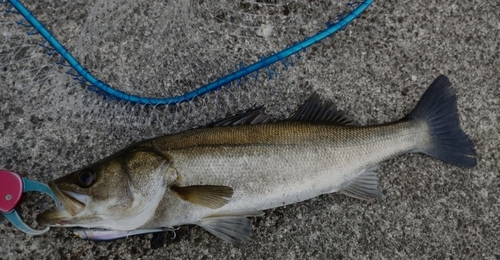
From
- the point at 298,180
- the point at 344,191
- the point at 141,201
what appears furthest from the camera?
the point at 344,191

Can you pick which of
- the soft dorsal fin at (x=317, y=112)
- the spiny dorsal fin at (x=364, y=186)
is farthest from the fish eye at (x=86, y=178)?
the spiny dorsal fin at (x=364, y=186)

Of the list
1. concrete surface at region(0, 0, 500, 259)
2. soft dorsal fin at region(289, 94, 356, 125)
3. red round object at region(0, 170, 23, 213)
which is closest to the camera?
red round object at region(0, 170, 23, 213)

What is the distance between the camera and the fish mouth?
2084mm

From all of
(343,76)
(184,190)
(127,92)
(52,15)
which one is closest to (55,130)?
(127,92)

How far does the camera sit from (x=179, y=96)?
100 inches

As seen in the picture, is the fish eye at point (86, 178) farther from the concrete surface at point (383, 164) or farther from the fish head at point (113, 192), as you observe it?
the concrete surface at point (383, 164)

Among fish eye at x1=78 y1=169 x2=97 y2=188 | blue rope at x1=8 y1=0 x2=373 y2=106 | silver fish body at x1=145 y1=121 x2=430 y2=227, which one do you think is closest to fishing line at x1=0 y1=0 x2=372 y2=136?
blue rope at x1=8 y1=0 x2=373 y2=106

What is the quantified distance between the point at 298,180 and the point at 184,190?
1.94 ft

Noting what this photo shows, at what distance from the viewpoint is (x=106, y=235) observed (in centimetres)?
237

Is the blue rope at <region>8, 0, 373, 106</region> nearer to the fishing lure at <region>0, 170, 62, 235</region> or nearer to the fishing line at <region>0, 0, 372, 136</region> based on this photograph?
the fishing line at <region>0, 0, 372, 136</region>

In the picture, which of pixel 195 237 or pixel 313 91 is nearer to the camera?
pixel 195 237

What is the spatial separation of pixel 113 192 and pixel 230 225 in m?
0.63

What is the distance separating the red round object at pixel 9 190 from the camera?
7.66ft

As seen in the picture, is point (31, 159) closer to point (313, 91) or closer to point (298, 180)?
point (298, 180)
